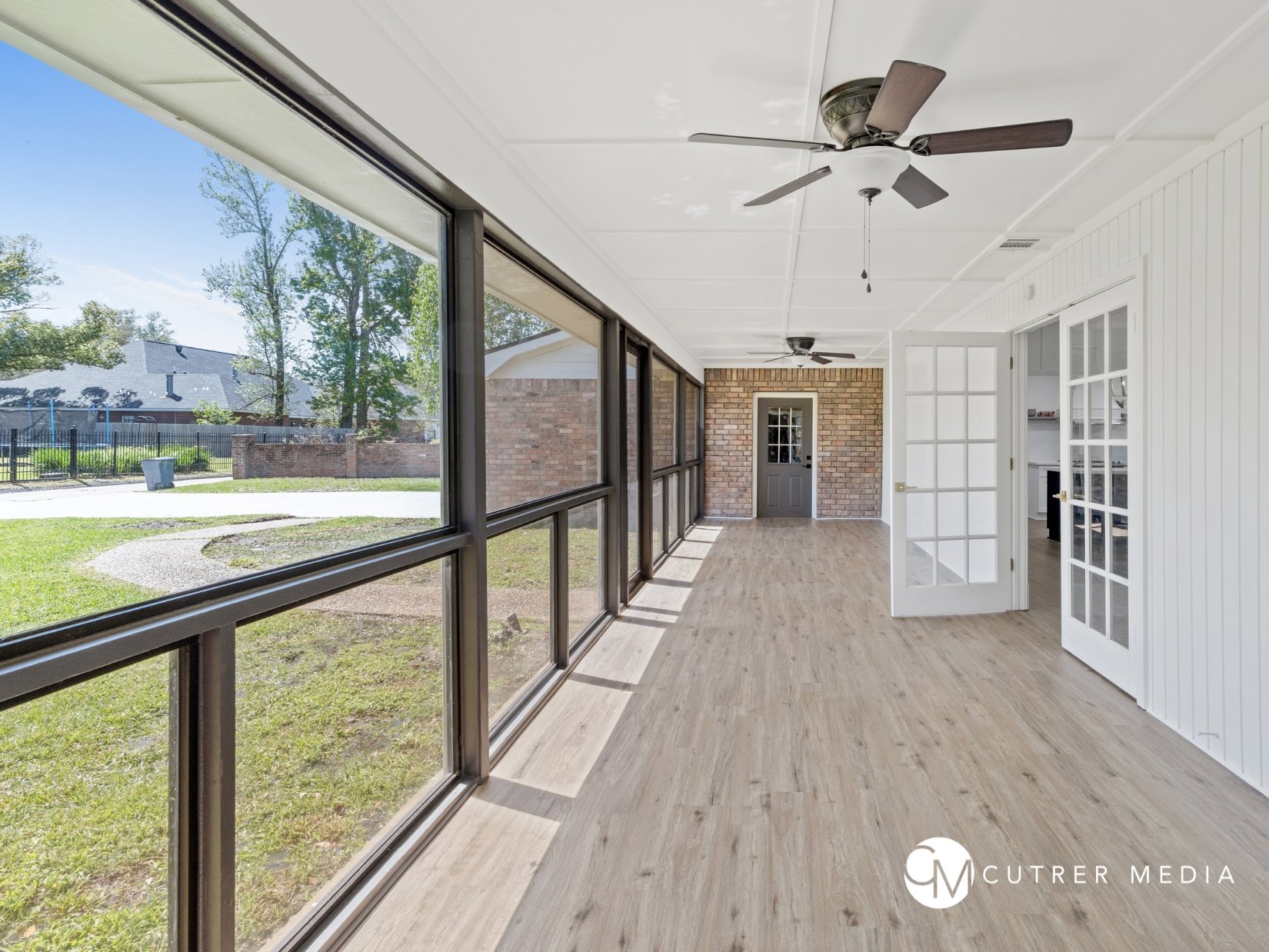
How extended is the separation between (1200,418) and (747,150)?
213 centimetres

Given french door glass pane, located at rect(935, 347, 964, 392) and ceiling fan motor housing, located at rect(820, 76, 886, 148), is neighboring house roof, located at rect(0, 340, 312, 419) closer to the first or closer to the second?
ceiling fan motor housing, located at rect(820, 76, 886, 148)

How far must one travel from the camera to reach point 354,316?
6.10 feet

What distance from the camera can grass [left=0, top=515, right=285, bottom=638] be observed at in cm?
100

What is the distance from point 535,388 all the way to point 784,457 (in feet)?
25.6

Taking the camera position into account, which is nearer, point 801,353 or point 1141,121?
point 1141,121

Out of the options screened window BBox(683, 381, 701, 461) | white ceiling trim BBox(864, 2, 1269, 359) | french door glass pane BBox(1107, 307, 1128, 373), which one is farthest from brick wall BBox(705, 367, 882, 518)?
french door glass pane BBox(1107, 307, 1128, 373)

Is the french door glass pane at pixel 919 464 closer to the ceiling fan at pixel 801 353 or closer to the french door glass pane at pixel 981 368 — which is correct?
the french door glass pane at pixel 981 368

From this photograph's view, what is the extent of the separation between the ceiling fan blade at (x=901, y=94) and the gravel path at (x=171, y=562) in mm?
1907

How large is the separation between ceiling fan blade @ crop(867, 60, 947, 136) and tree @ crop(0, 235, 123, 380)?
1.78m

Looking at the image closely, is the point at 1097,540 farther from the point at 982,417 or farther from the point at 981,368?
the point at 981,368

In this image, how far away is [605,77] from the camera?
211cm

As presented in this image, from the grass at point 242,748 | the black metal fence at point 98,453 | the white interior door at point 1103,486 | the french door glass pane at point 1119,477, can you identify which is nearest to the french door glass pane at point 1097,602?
the white interior door at point 1103,486

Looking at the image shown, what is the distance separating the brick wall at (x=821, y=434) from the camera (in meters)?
10.4

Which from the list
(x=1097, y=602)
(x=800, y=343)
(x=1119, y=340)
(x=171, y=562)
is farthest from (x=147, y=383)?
(x=800, y=343)
